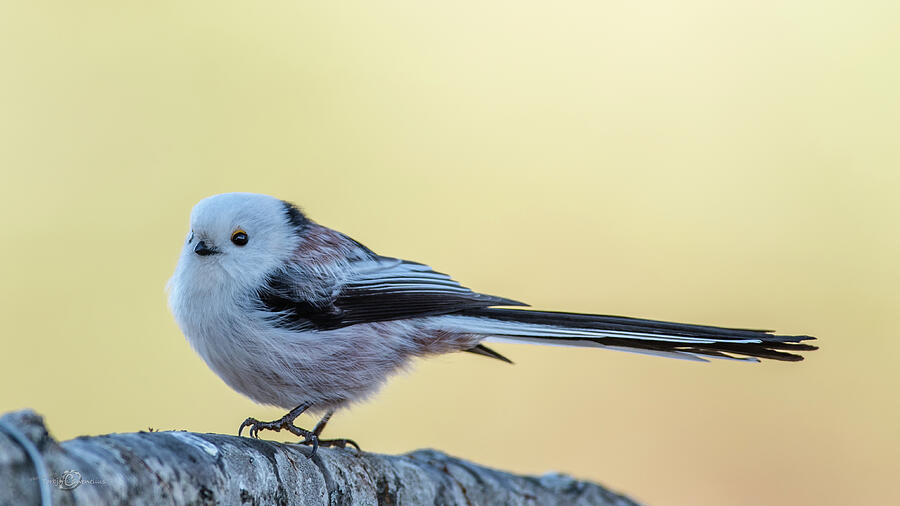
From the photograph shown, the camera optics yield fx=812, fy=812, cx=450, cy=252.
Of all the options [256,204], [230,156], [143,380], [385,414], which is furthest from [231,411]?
[256,204]

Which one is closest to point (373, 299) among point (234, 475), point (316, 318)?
point (316, 318)

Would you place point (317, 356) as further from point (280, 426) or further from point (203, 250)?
point (203, 250)

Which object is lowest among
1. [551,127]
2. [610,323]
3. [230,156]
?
[610,323]

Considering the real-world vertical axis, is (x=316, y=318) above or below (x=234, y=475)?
above

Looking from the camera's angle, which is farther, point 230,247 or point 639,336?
point 230,247

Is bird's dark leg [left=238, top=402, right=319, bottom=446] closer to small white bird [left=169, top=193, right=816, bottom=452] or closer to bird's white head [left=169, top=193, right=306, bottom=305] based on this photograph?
small white bird [left=169, top=193, right=816, bottom=452]

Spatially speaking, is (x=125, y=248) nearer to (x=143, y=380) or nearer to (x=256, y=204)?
(x=143, y=380)

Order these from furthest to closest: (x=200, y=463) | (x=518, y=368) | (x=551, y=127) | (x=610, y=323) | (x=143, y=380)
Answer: (x=551, y=127), (x=518, y=368), (x=143, y=380), (x=610, y=323), (x=200, y=463)
